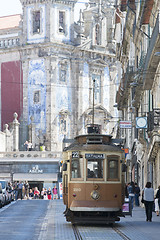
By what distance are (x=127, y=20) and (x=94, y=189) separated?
2451 cm

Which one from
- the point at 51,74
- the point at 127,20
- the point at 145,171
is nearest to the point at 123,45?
the point at 127,20

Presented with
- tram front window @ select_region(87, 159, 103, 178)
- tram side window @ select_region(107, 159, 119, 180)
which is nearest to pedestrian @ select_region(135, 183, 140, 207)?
tram side window @ select_region(107, 159, 119, 180)

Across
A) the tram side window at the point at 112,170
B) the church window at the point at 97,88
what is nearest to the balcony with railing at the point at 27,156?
the church window at the point at 97,88

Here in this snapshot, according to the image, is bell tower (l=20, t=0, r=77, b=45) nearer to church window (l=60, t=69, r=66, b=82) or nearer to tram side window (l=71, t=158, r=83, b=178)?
church window (l=60, t=69, r=66, b=82)

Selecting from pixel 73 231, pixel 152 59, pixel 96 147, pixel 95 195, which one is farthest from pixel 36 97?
pixel 73 231

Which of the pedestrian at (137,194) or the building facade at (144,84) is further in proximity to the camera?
the pedestrian at (137,194)

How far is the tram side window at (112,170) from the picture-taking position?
886 inches

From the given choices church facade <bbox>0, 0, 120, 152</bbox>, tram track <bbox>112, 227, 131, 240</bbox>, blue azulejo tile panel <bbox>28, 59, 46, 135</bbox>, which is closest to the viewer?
tram track <bbox>112, 227, 131, 240</bbox>

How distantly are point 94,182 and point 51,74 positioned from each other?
159 ft

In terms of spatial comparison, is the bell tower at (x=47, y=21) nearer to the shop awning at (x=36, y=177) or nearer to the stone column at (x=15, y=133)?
the stone column at (x=15, y=133)

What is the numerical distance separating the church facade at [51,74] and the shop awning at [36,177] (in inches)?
120

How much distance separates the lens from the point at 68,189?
22.7 metres

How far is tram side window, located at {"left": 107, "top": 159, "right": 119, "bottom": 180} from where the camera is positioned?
73.9ft

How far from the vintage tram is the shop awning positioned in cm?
4431
